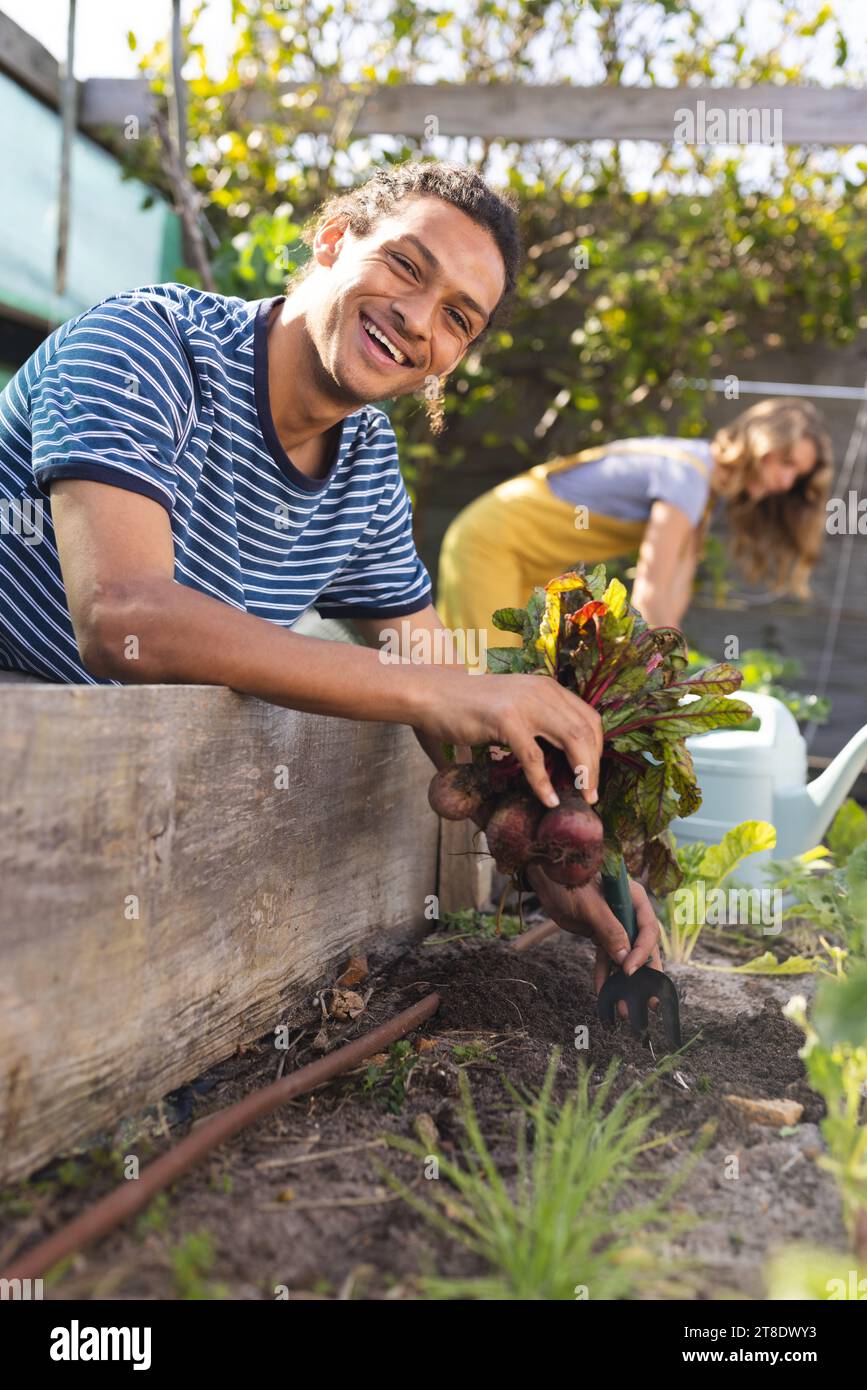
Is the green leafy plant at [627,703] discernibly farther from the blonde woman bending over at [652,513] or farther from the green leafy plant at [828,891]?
the blonde woman bending over at [652,513]

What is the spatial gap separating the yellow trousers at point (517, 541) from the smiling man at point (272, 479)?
5.18ft

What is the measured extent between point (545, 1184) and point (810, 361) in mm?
4954

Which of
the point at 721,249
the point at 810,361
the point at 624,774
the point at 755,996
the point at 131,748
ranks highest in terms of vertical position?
the point at 721,249

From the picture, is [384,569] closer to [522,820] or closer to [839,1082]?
[522,820]

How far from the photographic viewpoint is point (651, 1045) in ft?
5.54

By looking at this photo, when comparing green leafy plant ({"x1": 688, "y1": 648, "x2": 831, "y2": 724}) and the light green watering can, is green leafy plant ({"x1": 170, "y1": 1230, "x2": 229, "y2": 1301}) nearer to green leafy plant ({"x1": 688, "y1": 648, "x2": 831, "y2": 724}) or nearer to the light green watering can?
the light green watering can

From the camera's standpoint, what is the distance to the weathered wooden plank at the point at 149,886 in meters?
1.14

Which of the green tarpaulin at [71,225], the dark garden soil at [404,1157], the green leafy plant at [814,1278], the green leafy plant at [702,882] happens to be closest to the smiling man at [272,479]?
the dark garden soil at [404,1157]

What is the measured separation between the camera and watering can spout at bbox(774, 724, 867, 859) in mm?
2535

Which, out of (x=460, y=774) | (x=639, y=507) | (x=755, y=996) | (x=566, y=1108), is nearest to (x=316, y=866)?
(x=460, y=774)

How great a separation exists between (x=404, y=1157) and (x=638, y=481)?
2.77 metres

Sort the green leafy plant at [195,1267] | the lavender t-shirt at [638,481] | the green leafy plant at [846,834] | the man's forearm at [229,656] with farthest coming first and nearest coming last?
the lavender t-shirt at [638,481] → the green leafy plant at [846,834] → the man's forearm at [229,656] → the green leafy plant at [195,1267]

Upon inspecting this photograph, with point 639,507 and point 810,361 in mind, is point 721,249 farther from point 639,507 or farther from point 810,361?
point 639,507

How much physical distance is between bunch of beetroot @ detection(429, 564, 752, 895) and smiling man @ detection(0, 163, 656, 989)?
109 mm
